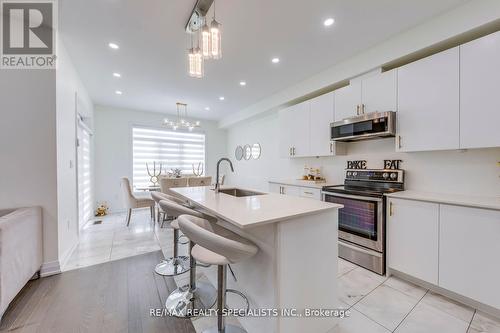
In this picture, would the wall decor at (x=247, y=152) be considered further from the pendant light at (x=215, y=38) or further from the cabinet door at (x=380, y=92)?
the pendant light at (x=215, y=38)

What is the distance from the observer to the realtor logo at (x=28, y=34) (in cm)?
206

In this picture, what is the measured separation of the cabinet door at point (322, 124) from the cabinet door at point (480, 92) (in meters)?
1.47

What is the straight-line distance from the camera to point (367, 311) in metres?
1.74

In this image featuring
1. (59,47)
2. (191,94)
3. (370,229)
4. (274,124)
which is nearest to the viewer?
(370,229)

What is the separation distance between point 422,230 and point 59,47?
15.3 feet

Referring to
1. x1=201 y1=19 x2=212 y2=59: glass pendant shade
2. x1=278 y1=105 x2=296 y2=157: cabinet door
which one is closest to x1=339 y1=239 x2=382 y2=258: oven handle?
x1=278 y1=105 x2=296 y2=157: cabinet door

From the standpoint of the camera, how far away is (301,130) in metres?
3.79

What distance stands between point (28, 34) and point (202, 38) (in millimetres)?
2216

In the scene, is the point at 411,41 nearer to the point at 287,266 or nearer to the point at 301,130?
the point at 301,130

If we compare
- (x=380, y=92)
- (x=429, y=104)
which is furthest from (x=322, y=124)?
(x=429, y=104)

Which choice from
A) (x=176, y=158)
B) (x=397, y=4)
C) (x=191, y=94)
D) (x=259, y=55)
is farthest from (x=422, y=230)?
(x=176, y=158)

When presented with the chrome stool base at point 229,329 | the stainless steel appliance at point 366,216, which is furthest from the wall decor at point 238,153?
the chrome stool base at point 229,329

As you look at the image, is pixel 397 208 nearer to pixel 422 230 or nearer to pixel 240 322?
pixel 422 230

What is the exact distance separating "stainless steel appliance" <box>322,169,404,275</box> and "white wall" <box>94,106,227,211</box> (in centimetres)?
532
